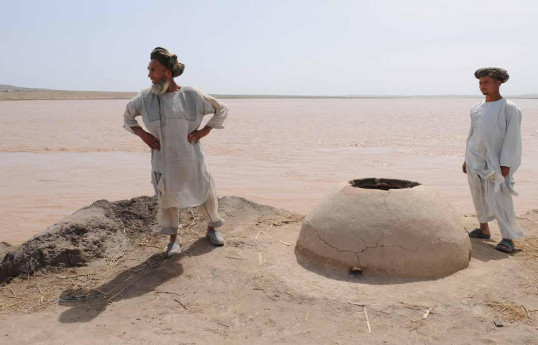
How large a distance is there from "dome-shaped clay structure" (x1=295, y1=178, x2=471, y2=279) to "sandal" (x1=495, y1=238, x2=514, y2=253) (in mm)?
662

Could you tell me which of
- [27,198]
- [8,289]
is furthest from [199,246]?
[27,198]

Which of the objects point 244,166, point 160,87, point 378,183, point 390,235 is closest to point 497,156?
point 378,183

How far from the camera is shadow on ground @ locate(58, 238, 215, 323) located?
13.6 feet

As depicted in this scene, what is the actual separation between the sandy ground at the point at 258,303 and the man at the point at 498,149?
36 cm

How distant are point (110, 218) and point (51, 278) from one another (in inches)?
48.8

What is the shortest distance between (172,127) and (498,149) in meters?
3.21

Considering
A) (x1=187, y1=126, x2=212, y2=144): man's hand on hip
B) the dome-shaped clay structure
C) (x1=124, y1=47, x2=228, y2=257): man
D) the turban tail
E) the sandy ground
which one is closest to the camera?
the sandy ground

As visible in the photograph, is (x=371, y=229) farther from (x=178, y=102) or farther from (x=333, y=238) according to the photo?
(x=178, y=102)

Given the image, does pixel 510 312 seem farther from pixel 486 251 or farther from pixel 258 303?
pixel 258 303

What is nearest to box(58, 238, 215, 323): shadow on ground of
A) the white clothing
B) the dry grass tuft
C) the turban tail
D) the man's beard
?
the white clothing

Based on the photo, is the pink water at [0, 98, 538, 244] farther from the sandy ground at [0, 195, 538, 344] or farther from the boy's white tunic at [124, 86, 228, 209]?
the boy's white tunic at [124, 86, 228, 209]

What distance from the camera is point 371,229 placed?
172 inches

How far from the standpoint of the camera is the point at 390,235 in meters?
4.31

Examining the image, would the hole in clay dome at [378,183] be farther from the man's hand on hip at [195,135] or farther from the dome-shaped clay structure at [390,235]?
the man's hand on hip at [195,135]
